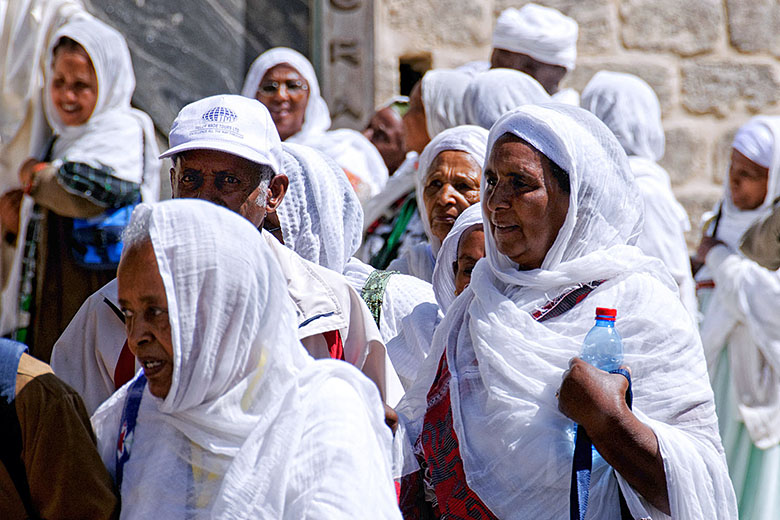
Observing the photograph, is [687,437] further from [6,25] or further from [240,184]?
[6,25]

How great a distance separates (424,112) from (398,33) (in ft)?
7.04

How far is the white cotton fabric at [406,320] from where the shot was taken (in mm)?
3744

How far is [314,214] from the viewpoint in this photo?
3795 millimetres

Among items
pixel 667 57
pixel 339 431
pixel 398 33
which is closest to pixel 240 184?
pixel 339 431

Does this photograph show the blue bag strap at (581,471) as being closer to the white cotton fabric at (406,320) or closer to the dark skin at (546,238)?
the dark skin at (546,238)

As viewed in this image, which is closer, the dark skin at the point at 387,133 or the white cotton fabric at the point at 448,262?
the white cotton fabric at the point at 448,262

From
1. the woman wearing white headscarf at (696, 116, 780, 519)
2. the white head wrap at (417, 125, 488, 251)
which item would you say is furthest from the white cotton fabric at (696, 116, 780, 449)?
the white head wrap at (417, 125, 488, 251)

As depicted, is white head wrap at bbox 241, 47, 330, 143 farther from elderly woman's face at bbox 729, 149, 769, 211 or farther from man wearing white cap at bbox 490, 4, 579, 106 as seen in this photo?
elderly woman's face at bbox 729, 149, 769, 211

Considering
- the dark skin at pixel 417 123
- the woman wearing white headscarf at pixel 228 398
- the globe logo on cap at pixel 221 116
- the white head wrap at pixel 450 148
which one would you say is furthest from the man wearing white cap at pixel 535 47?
the woman wearing white headscarf at pixel 228 398

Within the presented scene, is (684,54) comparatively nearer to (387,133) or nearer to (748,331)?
(387,133)

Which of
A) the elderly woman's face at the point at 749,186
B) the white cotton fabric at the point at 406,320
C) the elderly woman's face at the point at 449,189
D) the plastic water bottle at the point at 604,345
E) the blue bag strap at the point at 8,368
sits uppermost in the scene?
the blue bag strap at the point at 8,368

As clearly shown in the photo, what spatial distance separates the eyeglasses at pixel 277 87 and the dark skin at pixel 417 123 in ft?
2.57

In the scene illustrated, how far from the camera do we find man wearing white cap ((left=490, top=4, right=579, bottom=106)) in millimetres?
6031

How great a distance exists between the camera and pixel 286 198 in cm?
380
